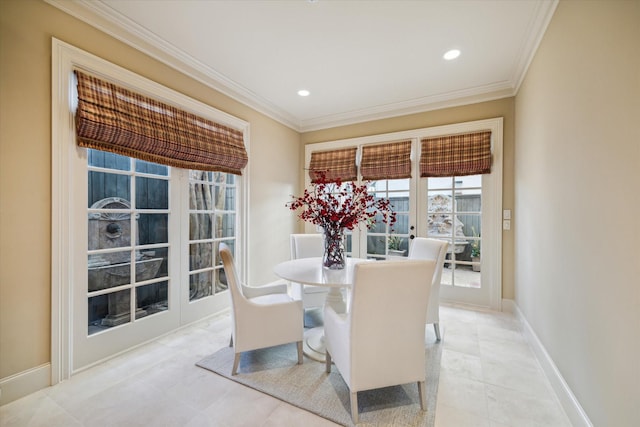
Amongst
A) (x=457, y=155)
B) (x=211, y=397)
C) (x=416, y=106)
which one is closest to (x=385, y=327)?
(x=211, y=397)

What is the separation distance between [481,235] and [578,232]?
6.14ft

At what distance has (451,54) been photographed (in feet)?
8.29

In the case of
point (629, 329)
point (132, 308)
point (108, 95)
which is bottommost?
point (132, 308)

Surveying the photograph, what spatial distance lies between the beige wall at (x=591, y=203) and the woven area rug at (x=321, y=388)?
0.84m

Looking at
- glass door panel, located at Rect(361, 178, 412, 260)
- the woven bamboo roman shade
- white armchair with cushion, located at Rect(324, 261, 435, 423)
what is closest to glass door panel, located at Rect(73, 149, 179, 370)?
the woven bamboo roman shade

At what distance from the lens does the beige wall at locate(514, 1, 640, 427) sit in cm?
108

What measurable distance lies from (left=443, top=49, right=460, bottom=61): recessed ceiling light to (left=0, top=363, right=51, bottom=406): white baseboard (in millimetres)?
3983

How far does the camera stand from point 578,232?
1.51 meters

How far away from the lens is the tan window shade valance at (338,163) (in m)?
4.02

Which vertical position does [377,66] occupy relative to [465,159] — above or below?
above

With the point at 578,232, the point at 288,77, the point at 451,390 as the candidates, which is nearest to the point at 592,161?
the point at 578,232

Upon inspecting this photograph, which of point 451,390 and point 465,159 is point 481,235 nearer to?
point 465,159

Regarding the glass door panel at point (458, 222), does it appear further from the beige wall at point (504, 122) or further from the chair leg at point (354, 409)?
the chair leg at point (354, 409)

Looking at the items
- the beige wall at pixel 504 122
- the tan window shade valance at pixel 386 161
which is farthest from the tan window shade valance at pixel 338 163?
the beige wall at pixel 504 122
